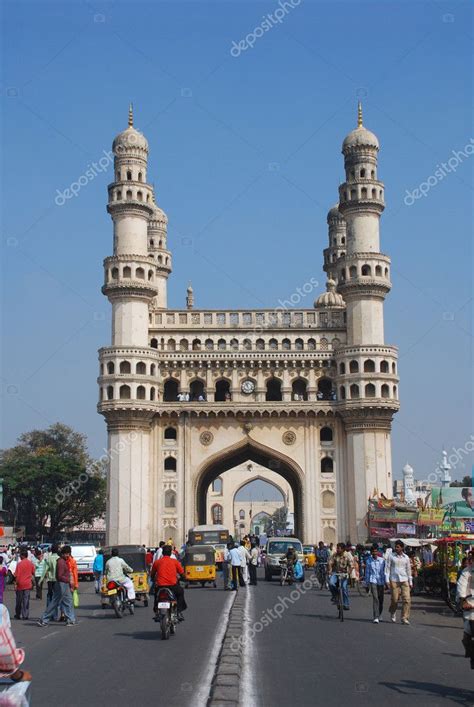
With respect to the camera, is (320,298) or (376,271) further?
(320,298)

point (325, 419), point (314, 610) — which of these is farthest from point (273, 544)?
point (325, 419)

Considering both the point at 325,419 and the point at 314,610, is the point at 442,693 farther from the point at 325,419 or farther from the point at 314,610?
the point at 325,419

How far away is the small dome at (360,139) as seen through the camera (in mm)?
56656

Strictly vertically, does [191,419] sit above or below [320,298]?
below

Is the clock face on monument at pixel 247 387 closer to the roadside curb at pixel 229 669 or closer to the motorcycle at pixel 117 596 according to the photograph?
the motorcycle at pixel 117 596

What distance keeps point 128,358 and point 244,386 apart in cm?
705

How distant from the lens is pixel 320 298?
2623 inches

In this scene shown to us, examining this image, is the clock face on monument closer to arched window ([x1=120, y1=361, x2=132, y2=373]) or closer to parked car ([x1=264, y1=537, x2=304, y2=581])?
arched window ([x1=120, y1=361, x2=132, y2=373])

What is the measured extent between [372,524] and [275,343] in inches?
465

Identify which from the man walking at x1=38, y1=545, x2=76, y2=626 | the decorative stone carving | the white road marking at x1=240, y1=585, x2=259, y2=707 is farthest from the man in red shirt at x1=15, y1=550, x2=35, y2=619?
the decorative stone carving

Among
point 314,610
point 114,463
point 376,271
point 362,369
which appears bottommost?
point 314,610

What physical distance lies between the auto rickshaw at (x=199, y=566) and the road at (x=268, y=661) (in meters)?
11.0

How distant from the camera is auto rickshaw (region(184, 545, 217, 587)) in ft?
103

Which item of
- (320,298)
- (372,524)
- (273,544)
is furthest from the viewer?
(320,298)
